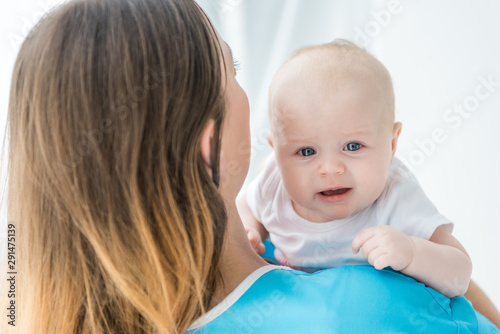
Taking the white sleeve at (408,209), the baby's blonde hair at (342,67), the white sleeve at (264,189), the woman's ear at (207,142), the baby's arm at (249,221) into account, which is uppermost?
the baby's blonde hair at (342,67)

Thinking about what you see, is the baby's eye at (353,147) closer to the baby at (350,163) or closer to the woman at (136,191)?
the baby at (350,163)

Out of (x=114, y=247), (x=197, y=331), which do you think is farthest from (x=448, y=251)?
(x=114, y=247)

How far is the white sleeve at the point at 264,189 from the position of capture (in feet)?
4.79

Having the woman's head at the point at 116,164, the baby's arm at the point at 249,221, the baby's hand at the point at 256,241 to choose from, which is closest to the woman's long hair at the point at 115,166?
the woman's head at the point at 116,164

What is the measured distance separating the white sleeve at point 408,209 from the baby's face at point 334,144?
0.05 metres

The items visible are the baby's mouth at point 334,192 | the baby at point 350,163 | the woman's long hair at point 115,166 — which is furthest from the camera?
the baby's mouth at point 334,192

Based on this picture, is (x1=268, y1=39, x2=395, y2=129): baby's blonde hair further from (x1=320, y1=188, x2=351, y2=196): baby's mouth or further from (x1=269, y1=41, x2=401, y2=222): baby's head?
(x1=320, y1=188, x2=351, y2=196): baby's mouth

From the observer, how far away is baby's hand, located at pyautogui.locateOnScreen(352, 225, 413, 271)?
3.30ft

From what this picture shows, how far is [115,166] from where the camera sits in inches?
34.8

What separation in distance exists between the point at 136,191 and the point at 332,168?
0.44 meters

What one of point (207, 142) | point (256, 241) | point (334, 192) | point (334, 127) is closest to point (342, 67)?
point (334, 127)

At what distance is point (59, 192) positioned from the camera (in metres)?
0.90

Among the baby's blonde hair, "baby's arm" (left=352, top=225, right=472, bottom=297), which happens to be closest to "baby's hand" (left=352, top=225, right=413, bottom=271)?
"baby's arm" (left=352, top=225, right=472, bottom=297)

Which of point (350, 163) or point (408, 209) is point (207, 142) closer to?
point (350, 163)
